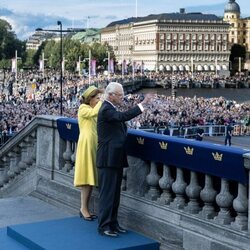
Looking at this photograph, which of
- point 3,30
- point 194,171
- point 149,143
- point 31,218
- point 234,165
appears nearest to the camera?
point 234,165

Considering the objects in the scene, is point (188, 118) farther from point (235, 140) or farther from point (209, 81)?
point (209, 81)

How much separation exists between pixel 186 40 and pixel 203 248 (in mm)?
162795

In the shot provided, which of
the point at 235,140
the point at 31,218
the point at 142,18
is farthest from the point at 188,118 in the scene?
the point at 142,18

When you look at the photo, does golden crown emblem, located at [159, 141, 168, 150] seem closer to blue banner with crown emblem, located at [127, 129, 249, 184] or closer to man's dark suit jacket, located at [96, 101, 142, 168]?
blue banner with crown emblem, located at [127, 129, 249, 184]

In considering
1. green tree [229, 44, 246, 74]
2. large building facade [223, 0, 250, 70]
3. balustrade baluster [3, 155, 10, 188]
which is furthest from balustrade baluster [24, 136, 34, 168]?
large building facade [223, 0, 250, 70]

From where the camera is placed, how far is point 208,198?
592cm

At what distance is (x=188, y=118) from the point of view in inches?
1578

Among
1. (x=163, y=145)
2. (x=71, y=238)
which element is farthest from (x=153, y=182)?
(x=71, y=238)

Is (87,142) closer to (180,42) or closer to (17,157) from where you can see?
(17,157)

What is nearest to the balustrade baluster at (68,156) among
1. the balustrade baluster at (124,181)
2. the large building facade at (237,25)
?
the balustrade baluster at (124,181)

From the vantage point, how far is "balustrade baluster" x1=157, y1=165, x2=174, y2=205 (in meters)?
6.50

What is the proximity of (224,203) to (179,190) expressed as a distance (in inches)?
27.1

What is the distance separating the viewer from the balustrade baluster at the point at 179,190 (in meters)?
6.30

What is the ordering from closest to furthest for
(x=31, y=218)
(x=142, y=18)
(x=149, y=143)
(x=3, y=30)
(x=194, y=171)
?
(x=194, y=171), (x=149, y=143), (x=31, y=218), (x=3, y=30), (x=142, y=18)
